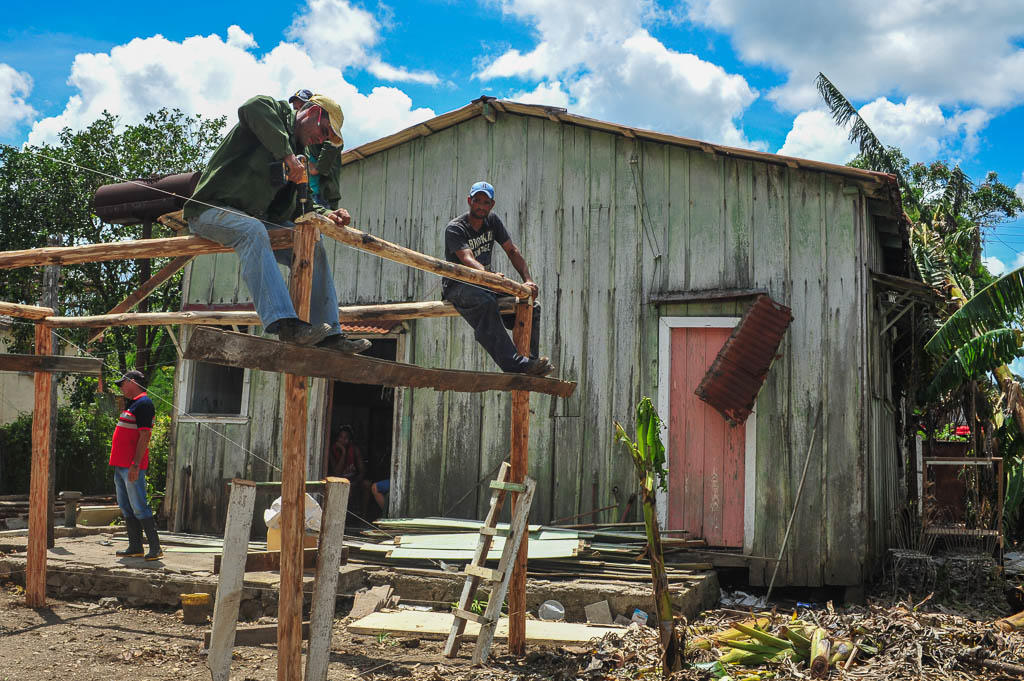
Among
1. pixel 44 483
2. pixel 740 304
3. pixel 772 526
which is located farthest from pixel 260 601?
pixel 740 304

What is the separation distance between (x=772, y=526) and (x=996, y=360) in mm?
4579

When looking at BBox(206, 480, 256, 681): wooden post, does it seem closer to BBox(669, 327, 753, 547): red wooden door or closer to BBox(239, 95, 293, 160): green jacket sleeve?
Answer: BBox(239, 95, 293, 160): green jacket sleeve

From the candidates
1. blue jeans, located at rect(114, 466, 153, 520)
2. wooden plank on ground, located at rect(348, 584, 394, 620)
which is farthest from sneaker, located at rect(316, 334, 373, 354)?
blue jeans, located at rect(114, 466, 153, 520)

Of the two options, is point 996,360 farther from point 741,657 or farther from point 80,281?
point 80,281

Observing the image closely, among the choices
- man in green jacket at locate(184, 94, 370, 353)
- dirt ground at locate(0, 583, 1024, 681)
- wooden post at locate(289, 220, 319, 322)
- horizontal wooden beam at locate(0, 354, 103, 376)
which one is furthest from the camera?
horizontal wooden beam at locate(0, 354, 103, 376)

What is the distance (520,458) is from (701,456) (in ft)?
11.1

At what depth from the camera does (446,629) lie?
7.17 metres

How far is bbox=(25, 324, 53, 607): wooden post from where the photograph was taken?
8039 millimetres

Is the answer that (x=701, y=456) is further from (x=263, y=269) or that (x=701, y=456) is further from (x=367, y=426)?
(x=367, y=426)

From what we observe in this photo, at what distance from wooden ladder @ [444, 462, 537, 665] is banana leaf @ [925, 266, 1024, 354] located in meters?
7.05

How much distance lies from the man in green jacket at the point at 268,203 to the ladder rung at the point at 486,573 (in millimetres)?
2417

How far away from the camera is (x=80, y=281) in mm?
21484

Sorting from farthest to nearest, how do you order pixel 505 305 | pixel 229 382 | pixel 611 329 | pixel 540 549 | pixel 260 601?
pixel 229 382
pixel 611 329
pixel 540 549
pixel 260 601
pixel 505 305

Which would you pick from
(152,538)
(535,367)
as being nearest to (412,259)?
(535,367)
